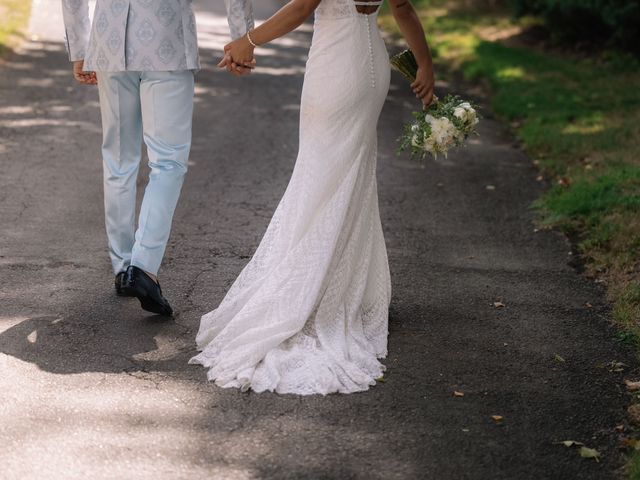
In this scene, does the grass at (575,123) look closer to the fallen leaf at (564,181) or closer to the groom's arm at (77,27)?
the fallen leaf at (564,181)

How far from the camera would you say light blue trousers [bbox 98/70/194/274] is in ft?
17.5

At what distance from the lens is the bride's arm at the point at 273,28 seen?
193 inches

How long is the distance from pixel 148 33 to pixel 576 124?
6.53m

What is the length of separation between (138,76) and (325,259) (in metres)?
1.37

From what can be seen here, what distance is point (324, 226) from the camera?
513 cm

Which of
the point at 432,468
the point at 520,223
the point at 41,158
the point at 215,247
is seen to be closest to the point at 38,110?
the point at 41,158


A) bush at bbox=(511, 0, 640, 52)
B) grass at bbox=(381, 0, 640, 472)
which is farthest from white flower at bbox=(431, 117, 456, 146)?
bush at bbox=(511, 0, 640, 52)

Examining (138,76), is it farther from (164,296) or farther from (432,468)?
(432,468)

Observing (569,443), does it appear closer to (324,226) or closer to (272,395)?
(272,395)

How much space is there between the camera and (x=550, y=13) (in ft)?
50.7

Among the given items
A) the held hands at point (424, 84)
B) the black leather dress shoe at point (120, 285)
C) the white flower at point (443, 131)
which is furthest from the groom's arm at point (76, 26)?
the white flower at point (443, 131)

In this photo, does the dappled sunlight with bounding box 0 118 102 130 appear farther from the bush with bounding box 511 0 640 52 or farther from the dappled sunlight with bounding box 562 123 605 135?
the bush with bounding box 511 0 640 52

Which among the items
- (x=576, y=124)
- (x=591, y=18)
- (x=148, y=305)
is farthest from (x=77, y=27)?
(x=591, y=18)

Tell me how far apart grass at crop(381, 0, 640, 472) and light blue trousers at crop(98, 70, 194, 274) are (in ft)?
8.20
